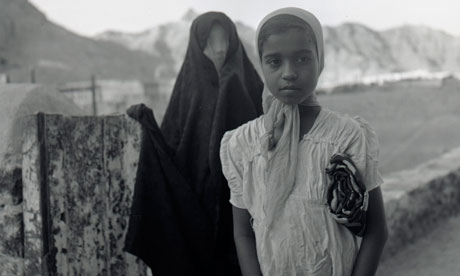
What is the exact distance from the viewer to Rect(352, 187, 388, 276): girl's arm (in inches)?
51.2

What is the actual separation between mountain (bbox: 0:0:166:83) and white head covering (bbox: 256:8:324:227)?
30.7 meters

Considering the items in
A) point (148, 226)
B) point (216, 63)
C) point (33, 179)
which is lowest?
point (148, 226)

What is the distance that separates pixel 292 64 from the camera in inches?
50.2

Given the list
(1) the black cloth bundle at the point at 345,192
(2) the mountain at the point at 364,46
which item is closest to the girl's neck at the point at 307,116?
(1) the black cloth bundle at the point at 345,192

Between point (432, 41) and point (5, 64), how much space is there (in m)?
62.6

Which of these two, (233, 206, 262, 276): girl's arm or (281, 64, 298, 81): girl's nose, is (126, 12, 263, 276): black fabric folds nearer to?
(233, 206, 262, 276): girl's arm

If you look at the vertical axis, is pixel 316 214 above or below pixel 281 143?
below

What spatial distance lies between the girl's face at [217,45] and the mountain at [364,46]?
44.3 metres

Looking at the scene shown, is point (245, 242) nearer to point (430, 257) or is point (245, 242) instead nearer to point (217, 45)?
point (217, 45)

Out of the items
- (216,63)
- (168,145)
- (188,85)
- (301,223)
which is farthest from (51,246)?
(301,223)

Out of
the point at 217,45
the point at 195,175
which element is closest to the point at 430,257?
the point at 195,175

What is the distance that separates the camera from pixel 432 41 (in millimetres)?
71750

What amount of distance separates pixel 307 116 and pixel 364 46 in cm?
7129

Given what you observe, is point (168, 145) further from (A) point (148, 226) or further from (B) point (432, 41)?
(B) point (432, 41)
